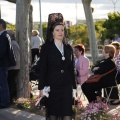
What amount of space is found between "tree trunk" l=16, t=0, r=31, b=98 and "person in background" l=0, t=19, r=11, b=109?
1.74 ft

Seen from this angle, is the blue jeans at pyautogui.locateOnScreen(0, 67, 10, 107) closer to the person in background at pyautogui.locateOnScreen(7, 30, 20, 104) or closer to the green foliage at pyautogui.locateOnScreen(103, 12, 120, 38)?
the person in background at pyautogui.locateOnScreen(7, 30, 20, 104)

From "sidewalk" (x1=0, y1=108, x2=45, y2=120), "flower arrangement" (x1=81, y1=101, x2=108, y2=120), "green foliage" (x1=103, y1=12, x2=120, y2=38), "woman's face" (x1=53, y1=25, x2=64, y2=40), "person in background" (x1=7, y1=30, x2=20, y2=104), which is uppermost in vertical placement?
"green foliage" (x1=103, y1=12, x2=120, y2=38)

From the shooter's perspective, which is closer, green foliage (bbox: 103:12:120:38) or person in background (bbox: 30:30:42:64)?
person in background (bbox: 30:30:42:64)

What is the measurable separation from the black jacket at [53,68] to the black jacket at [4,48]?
9.04 feet

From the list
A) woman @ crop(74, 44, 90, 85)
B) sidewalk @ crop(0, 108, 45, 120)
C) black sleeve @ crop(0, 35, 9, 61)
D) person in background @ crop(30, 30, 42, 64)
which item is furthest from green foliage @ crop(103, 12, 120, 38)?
sidewalk @ crop(0, 108, 45, 120)

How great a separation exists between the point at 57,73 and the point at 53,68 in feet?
0.31

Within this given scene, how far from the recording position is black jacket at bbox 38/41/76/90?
5.93 metres

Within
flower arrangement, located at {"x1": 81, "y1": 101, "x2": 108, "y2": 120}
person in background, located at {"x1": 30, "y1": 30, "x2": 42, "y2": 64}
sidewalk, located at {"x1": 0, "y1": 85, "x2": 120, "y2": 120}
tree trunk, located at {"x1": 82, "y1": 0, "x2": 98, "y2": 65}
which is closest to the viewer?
flower arrangement, located at {"x1": 81, "y1": 101, "x2": 108, "y2": 120}

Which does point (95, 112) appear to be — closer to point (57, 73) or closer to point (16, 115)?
point (57, 73)

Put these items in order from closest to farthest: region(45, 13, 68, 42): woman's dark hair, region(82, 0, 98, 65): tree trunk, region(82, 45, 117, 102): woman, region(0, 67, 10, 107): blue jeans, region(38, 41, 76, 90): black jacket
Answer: region(38, 41, 76, 90): black jacket → region(45, 13, 68, 42): woman's dark hair → region(82, 45, 117, 102): woman → region(0, 67, 10, 107): blue jeans → region(82, 0, 98, 65): tree trunk

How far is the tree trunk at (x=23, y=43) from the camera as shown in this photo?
9.34 metres

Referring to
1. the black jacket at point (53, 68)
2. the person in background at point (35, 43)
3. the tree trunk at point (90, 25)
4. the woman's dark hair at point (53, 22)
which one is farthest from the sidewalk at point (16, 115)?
the tree trunk at point (90, 25)

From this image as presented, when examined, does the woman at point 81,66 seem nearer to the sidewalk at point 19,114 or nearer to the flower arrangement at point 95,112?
the sidewalk at point 19,114

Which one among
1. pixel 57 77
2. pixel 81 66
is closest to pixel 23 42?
pixel 81 66
